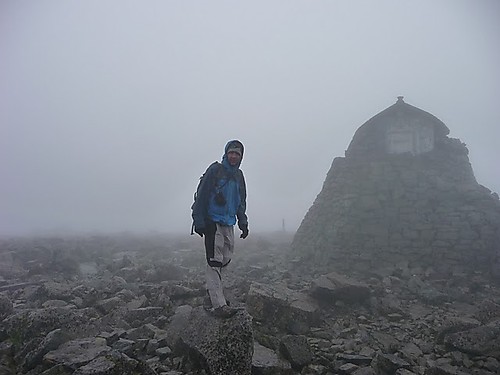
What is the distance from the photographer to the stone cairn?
1209 centimetres

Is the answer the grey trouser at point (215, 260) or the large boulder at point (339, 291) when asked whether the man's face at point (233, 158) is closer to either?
the grey trouser at point (215, 260)

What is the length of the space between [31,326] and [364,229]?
11.4 m

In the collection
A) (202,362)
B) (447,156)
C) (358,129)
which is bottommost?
(202,362)

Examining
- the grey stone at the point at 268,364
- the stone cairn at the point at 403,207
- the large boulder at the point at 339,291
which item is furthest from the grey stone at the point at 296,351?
the stone cairn at the point at 403,207

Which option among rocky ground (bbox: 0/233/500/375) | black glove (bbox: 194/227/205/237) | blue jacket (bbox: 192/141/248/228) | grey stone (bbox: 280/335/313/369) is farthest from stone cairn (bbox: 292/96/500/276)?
black glove (bbox: 194/227/205/237)

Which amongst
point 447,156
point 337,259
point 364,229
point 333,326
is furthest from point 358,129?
point 333,326

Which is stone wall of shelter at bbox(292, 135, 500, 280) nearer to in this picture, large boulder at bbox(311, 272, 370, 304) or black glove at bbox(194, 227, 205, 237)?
large boulder at bbox(311, 272, 370, 304)

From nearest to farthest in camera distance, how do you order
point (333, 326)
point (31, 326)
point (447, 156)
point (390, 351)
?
point (31, 326) < point (390, 351) < point (333, 326) < point (447, 156)

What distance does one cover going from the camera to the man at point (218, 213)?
488 centimetres

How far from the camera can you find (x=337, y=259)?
13.1 metres

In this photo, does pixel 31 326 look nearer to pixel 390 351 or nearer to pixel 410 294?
pixel 390 351

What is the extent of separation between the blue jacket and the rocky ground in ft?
4.52

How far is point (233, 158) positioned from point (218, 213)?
2.86ft

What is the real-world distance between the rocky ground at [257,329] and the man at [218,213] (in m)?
0.48
